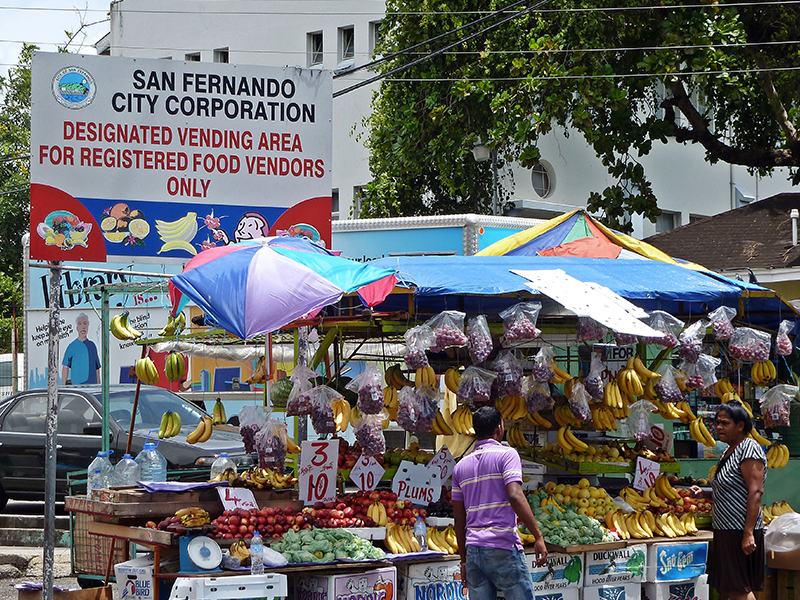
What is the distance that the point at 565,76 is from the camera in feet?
46.7

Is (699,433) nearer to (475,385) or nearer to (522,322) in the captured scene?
(522,322)

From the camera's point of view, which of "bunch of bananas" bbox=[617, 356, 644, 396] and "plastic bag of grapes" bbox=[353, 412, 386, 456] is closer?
"plastic bag of grapes" bbox=[353, 412, 386, 456]

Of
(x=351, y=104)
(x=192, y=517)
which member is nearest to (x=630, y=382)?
(x=192, y=517)

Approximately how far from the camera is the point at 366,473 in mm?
7422

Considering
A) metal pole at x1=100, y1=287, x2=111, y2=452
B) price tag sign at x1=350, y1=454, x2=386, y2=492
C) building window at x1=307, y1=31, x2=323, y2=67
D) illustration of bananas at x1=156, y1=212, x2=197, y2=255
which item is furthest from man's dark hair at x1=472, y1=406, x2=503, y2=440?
building window at x1=307, y1=31, x2=323, y2=67

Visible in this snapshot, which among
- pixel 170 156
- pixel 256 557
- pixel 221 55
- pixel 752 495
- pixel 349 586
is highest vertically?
pixel 221 55

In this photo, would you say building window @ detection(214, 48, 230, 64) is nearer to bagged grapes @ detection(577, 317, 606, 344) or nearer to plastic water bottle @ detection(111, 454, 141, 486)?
plastic water bottle @ detection(111, 454, 141, 486)

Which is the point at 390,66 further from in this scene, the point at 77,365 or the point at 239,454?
the point at 239,454

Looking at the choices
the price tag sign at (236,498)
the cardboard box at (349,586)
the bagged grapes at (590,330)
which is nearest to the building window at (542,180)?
the bagged grapes at (590,330)

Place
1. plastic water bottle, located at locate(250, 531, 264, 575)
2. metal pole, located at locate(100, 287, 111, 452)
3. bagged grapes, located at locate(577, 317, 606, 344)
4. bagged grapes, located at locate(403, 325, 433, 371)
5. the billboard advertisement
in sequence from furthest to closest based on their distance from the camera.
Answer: the billboard advertisement
metal pole, located at locate(100, 287, 111, 452)
bagged grapes, located at locate(577, 317, 606, 344)
bagged grapes, located at locate(403, 325, 433, 371)
plastic water bottle, located at locate(250, 531, 264, 575)

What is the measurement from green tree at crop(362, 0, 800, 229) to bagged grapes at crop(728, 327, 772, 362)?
6.33 m

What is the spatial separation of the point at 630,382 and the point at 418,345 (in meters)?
1.96

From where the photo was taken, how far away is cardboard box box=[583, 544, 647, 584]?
714 cm

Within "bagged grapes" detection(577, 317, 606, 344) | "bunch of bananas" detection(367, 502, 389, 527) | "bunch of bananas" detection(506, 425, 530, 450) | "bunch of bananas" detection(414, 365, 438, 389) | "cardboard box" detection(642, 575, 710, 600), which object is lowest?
"cardboard box" detection(642, 575, 710, 600)
